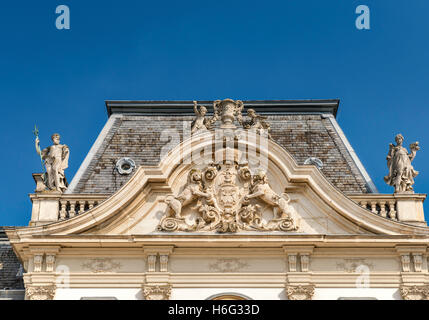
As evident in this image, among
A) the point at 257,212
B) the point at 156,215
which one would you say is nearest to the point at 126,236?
the point at 156,215

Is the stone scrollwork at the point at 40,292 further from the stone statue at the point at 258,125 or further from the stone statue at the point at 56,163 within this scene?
the stone statue at the point at 258,125

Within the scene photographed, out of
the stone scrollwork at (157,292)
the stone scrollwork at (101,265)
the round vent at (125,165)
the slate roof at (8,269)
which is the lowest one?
the stone scrollwork at (157,292)

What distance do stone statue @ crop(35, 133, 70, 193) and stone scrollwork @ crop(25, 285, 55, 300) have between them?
291 cm

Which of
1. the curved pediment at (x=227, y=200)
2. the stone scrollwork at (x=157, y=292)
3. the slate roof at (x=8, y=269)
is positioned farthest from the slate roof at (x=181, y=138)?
the stone scrollwork at (x=157, y=292)

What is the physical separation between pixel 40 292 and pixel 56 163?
3.82 metres

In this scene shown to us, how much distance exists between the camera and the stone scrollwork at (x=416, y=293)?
2538cm

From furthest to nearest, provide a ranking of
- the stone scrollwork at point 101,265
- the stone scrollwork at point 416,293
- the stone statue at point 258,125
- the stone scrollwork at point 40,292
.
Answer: the stone statue at point 258,125, the stone scrollwork at point 101,265, the stone scrollwork at point 40,292, the stone scrollwork at point 416,293

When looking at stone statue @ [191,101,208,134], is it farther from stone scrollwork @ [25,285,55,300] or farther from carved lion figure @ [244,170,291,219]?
stone scrollwork @ [25,285,55,300]

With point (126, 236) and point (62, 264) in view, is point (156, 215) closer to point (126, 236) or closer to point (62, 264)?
point (126, 236)

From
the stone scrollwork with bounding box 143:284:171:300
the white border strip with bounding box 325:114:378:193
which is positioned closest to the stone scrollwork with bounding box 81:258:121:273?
the stone scrollwork with bounding box 143:284:171:300

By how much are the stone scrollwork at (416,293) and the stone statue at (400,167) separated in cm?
281

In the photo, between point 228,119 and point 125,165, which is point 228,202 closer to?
point 228,119

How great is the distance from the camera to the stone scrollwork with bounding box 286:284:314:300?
2547 cm

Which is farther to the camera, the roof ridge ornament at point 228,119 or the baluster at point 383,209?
the roof ridge ornament at point 228,119
